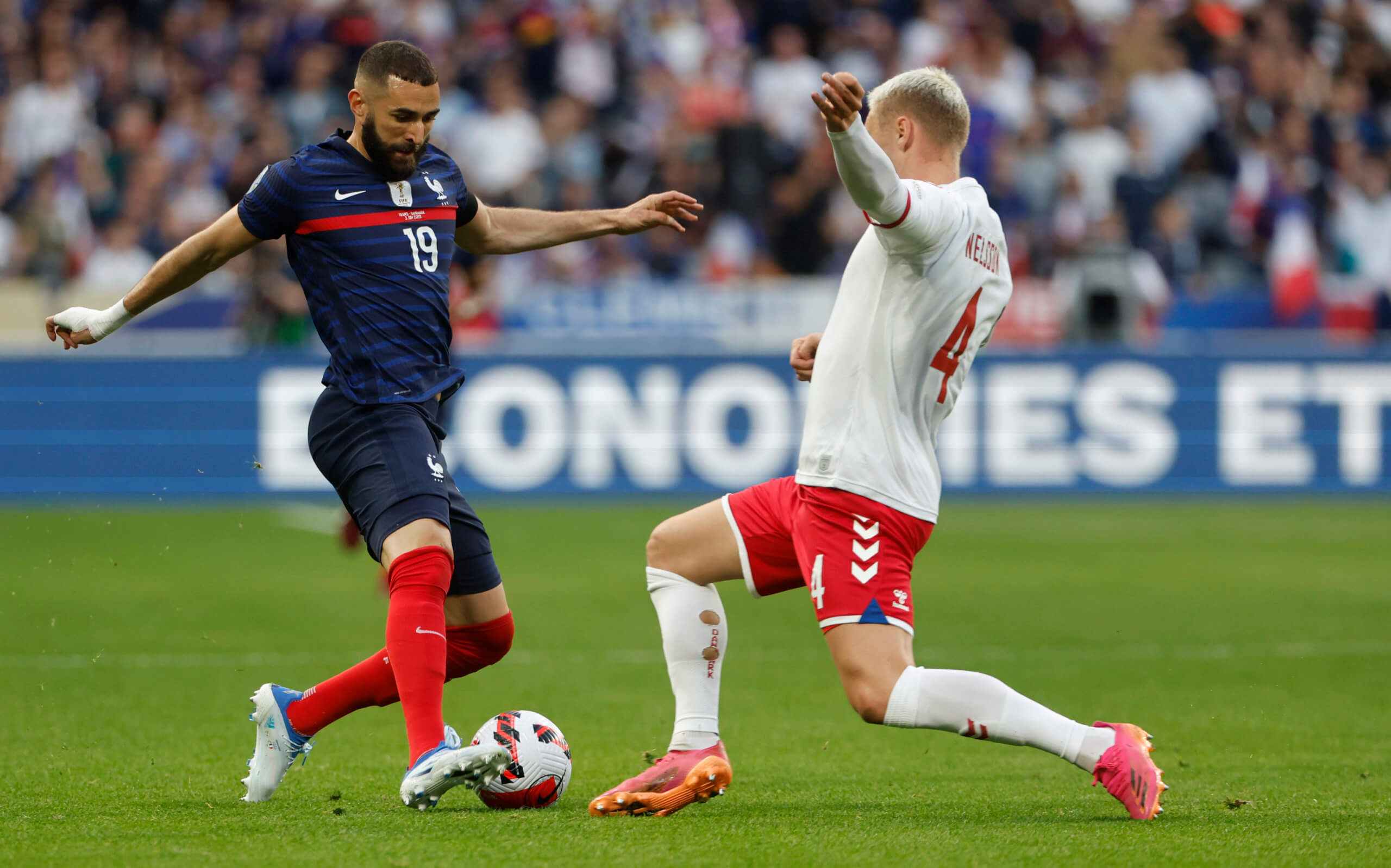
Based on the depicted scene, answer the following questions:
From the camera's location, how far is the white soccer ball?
196 inches

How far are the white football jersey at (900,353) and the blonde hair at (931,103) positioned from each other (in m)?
0.15

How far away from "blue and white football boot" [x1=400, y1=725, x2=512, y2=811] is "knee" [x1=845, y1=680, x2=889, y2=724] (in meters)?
0.94

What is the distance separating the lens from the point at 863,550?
467cm

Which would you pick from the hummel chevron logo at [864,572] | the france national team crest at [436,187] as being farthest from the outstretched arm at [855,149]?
the france national team crest at [436,187]

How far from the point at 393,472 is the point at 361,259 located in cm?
65

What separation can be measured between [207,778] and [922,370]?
2620mm

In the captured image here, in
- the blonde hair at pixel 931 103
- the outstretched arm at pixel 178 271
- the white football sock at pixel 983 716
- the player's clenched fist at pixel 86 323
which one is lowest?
the white football sock at pixel 983 716

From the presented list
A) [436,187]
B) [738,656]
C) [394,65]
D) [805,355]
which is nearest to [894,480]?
[805,355]

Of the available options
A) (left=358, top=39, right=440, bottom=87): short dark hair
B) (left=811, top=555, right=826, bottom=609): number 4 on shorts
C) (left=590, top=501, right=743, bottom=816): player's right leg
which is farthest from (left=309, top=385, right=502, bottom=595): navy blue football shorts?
(left=811, top=555, right=826, bottom=609): number 4 on shorts

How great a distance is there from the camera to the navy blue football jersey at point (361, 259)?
16.2ft

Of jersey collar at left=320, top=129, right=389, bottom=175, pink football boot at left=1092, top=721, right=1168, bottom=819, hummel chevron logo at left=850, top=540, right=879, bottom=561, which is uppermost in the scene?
jersey collar at left=320, top=129, right=389, bottom=175

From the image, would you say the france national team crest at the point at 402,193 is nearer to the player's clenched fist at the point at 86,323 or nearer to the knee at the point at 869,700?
the player's clenched fist at the point at 86,323

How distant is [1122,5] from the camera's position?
2070 cm

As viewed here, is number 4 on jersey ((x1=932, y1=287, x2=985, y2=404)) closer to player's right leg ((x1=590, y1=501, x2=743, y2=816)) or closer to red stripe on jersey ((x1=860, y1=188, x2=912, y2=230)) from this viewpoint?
red stripe on jersey ((x1=860, y1=188, x2=912, y2=230))
